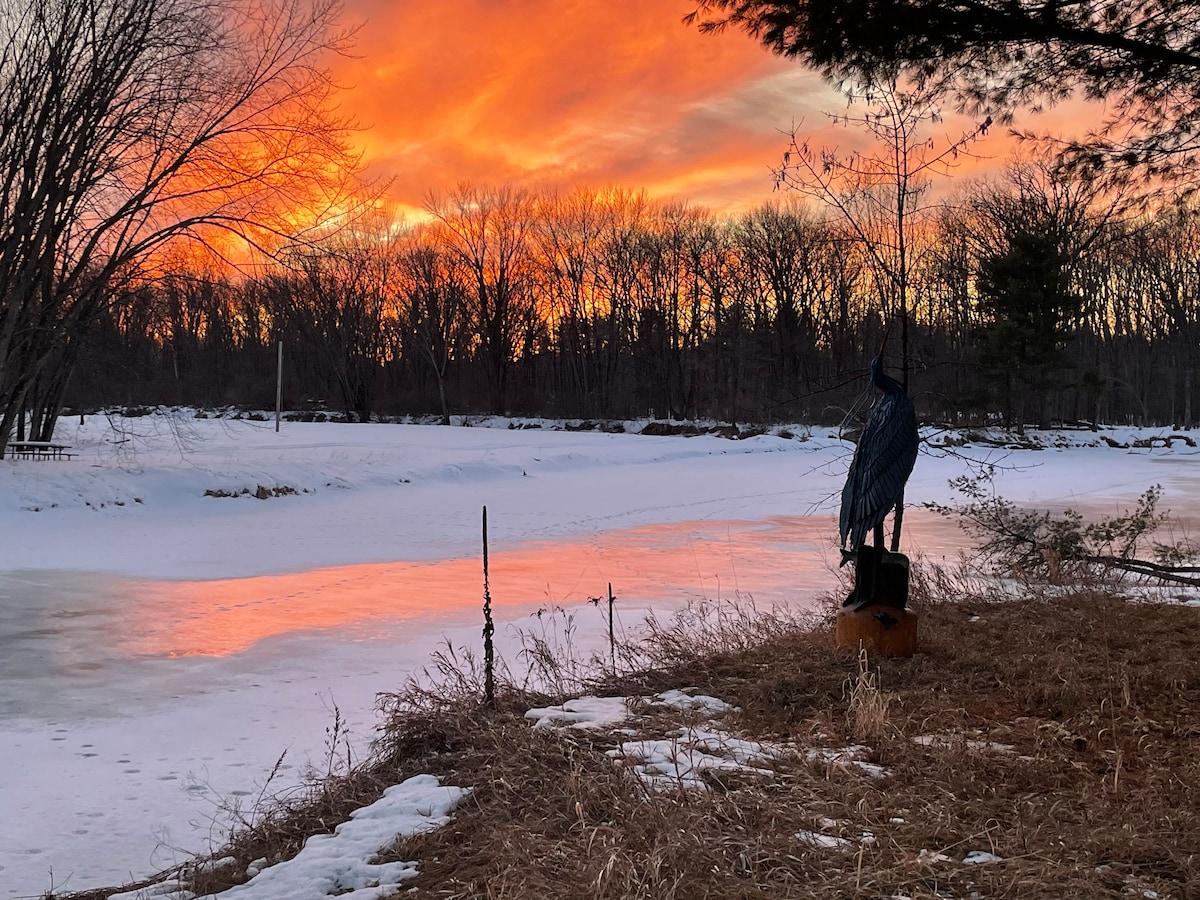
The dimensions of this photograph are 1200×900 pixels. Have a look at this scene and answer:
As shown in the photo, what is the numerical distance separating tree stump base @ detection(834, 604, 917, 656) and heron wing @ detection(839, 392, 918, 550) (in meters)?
0.45

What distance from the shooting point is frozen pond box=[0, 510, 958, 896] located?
14.6 ft

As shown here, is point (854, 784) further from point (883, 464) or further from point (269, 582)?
point (269, 582)

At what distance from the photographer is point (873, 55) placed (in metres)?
5.44

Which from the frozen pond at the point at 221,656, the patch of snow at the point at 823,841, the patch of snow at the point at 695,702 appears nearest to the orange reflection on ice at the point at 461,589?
the frozen pond at the point at 221,656

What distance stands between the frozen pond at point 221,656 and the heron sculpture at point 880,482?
8.29 ft

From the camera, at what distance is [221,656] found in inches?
290

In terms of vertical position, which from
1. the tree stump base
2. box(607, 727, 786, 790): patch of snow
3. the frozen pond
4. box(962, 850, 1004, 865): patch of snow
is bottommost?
the frozen pond

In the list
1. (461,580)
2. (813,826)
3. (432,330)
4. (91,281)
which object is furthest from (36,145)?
(432,330)

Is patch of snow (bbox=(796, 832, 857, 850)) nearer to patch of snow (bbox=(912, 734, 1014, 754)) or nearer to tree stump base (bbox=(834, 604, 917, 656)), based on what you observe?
patch of snow (bbox=(912, 734, 1014, 754))

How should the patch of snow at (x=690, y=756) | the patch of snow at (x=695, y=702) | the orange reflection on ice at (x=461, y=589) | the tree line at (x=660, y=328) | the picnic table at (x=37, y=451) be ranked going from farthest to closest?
the tree line at (x=660, y=328) < the picnic table at (x=37, y=451) < the orange reflection on ice at (x=461, y=589) < the patch of snow at (x=695, y=702) < the patch of snow at (x=690, y=756)

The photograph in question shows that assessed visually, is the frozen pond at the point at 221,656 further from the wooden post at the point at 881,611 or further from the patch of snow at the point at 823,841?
the patch of snow at the point at 823,841

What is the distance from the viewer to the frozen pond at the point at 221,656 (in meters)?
4.46

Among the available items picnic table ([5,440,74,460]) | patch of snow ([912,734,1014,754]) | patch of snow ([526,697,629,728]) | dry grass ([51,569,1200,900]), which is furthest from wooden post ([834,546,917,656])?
picnic table ([5,440,74,460])

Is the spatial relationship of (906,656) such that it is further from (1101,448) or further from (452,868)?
(1101,448)
